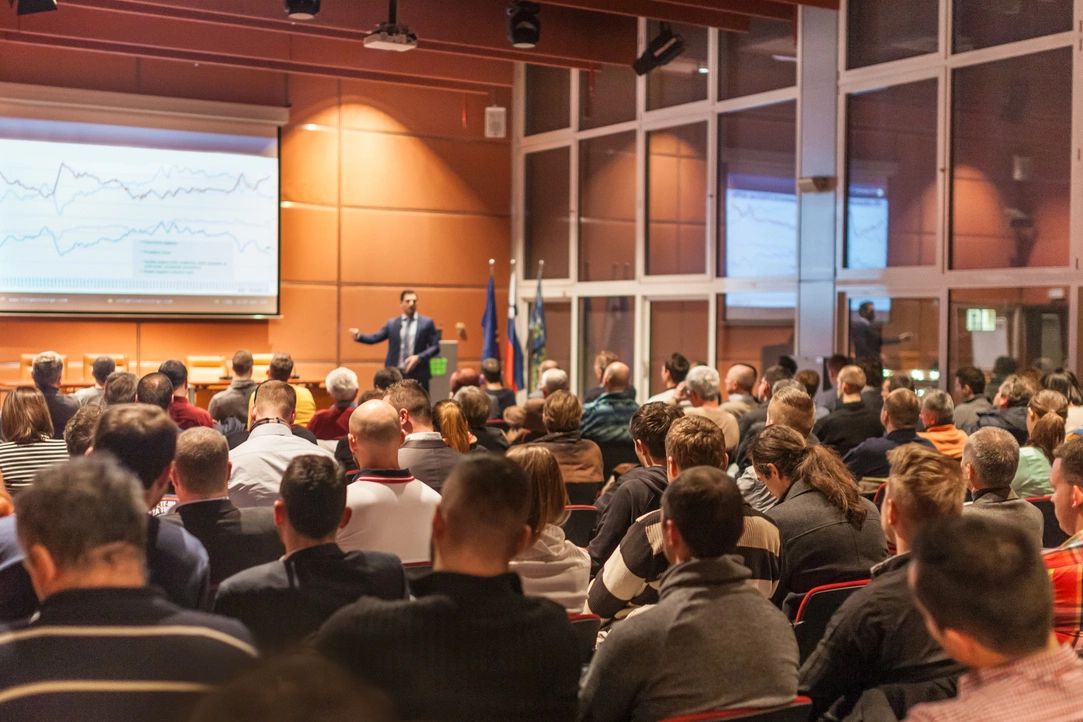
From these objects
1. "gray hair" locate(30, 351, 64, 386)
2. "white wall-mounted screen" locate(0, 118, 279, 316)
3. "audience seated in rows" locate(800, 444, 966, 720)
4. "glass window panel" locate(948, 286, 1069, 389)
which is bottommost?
"audience seated in rows" locate(800, 444, 966, 720)

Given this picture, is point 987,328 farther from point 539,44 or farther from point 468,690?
point 468,690

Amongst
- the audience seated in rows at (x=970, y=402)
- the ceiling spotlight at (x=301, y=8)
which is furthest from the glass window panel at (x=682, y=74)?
the audience seated in rows at (x=970, y=402)

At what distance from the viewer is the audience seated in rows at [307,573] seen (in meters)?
2.46

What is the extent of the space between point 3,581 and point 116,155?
8.95 metres

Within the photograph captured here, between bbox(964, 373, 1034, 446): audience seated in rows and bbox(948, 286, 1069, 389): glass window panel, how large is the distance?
182cm

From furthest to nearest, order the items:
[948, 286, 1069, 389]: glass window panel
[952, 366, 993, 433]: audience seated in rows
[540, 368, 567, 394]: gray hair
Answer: [948, 286, 1069, 389]: glass window panel < [540, 368, 567, 394]: gray hair < [952, 366, 993, 433]: audience seated in rows

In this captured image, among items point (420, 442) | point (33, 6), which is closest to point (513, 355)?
point (33, 6)

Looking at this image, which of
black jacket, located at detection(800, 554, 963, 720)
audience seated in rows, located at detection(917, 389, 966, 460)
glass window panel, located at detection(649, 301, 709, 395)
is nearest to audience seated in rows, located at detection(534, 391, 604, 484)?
audience seated in rows, located at detection(917, 389, 966, 460)

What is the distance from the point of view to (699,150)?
437 inches

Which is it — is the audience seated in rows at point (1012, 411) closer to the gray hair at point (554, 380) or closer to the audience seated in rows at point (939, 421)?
the audience seated in rows at point (939, 421)

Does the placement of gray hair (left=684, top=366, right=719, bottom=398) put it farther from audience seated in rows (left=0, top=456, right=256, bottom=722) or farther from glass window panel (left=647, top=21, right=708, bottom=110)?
audience seated in rows (left=0, top=456, right=256, bottom=722)

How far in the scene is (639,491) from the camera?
12.5ft

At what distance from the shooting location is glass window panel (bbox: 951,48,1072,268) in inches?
317

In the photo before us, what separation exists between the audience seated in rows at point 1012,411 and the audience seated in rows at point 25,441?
4703 millimetres
